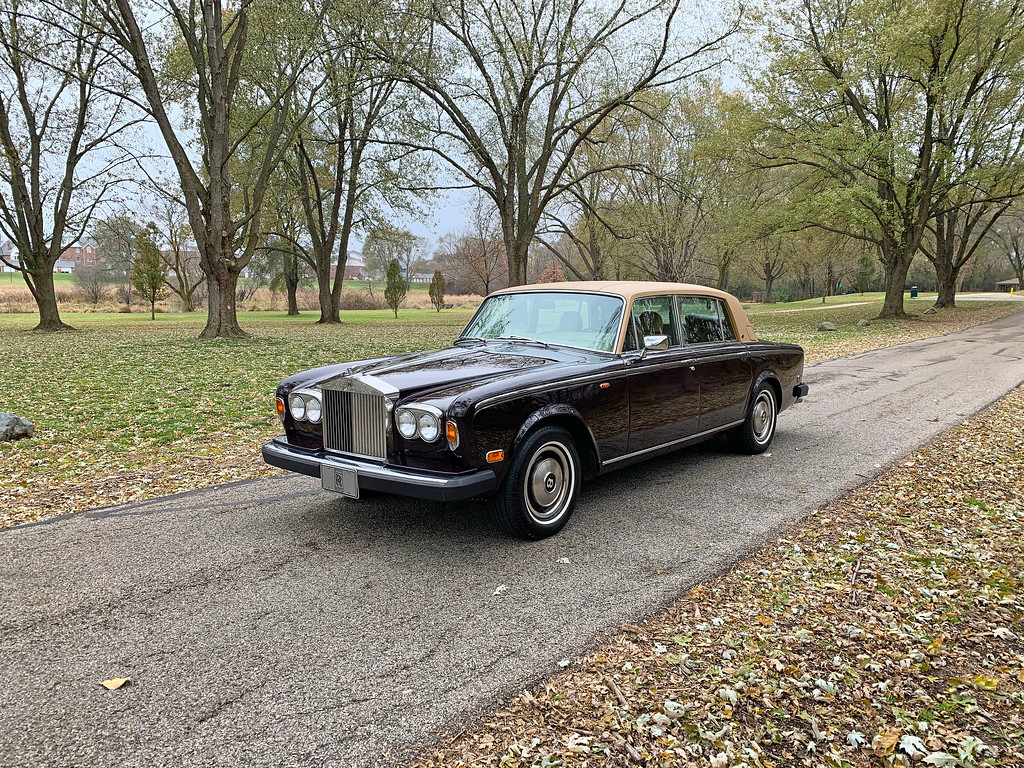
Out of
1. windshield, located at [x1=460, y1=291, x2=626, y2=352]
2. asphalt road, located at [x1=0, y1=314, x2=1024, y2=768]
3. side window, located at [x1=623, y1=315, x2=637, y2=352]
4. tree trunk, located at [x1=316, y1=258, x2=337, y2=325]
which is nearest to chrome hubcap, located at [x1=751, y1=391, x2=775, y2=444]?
asphalt road, located at [x1=0, y1=314, x2=1024, y2=768]

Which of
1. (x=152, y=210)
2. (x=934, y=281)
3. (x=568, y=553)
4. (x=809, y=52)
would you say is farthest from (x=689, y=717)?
(x=934, y=281)

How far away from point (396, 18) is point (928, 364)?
17.2 m

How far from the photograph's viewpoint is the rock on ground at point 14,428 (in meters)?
7.03

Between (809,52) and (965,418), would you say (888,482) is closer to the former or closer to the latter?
(965,418)

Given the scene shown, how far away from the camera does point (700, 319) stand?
598 cm

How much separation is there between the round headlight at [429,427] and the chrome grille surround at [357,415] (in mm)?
262

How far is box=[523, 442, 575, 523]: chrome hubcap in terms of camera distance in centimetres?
417

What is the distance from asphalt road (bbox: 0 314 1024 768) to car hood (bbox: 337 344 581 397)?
105 centimetres

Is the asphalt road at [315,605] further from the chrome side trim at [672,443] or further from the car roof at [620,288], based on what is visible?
the car roof at [620,288]

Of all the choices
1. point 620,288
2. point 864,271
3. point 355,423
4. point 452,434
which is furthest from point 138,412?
point 864,271

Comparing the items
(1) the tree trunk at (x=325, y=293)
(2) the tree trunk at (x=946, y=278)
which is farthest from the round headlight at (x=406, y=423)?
(2) the tree trunk at (x=946, y=278)

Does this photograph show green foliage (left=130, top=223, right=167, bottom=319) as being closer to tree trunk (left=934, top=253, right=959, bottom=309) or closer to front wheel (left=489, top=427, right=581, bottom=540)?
front wheel (left=489, top=427, right=581, bottom=540)

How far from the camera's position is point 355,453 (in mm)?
4211

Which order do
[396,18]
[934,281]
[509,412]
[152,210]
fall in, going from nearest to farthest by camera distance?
[509,412] → [396,18] → [152,210] → [934,281]
